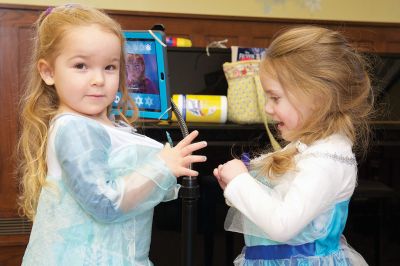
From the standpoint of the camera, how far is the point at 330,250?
108 centimetres

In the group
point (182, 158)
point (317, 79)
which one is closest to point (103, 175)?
point (182, 158)

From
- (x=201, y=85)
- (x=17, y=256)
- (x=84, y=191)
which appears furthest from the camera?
(x=17, y=256)

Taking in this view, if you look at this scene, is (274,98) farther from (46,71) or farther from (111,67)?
(46,71)

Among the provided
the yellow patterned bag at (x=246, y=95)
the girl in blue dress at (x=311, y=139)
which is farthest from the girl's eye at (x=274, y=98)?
the yellow patterned bag at (x=246, y=95)

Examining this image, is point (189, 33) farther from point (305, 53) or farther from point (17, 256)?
point (305, 53)

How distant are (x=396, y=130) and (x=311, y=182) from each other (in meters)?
1.25

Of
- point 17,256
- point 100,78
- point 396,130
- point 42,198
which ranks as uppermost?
point 100,78

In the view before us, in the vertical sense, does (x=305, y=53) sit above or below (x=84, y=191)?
above

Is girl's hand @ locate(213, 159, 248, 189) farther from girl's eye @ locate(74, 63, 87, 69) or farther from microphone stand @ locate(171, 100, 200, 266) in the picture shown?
girl's eye @ locate(74, 63, 87, 69)

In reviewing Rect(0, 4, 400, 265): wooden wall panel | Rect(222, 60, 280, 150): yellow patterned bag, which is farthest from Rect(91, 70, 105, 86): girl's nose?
Rect(0, 4, 400, 265): wooden wall panel

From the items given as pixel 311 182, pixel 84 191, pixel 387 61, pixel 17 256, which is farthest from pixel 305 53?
pixel 17 256

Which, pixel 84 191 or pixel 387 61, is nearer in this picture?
pixel 84 191

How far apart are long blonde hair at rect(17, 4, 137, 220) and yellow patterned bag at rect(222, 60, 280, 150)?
3.27 ft

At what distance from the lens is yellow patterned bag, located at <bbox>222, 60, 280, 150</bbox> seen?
198 cm
